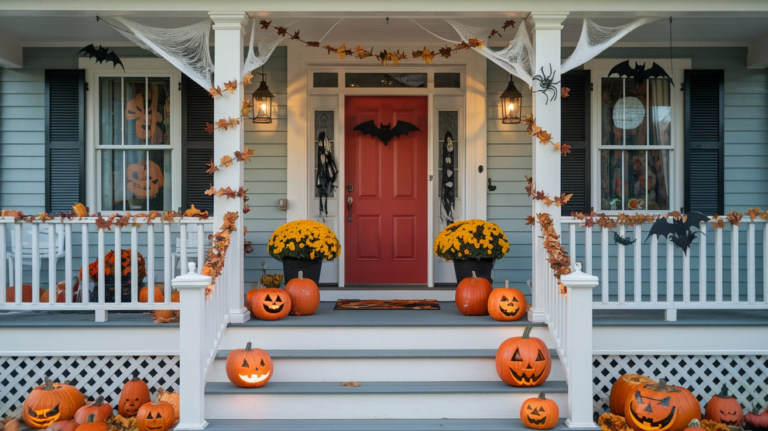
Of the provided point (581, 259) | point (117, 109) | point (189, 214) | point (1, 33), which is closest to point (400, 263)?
point (581, 259)

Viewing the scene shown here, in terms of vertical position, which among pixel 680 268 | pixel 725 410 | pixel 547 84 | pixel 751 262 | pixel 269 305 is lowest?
pixel 725 410

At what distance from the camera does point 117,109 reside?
6812mm

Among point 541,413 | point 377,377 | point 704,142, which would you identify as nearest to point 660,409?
point 541,413

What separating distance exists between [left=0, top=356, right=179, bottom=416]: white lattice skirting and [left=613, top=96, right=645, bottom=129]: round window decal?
4.78 metres

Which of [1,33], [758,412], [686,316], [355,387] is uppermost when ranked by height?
[1,33]

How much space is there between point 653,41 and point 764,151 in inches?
62.4

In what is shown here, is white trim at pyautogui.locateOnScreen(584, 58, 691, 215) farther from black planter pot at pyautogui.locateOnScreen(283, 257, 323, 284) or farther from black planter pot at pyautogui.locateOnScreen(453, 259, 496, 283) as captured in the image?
black planter pot at pyautogui.locateOnScreen(283, 257, 323, 284)

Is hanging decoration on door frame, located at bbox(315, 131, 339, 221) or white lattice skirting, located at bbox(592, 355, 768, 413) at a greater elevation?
hanging decoration on door frame, located at bbox(315, 131, 339, 221)

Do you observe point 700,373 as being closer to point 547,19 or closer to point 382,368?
point 382,368

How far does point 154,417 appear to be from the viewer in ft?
14.9

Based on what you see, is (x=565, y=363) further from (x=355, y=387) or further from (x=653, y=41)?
(x=653, y=41)

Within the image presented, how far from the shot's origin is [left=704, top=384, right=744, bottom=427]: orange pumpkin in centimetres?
487

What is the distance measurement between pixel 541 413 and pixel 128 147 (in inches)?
188

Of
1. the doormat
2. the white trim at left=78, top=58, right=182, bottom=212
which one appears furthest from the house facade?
the doormat
